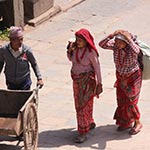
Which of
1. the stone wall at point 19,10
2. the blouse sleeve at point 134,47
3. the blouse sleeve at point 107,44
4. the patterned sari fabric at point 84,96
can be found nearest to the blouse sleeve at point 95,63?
the patterned sari fabric at point 84,96

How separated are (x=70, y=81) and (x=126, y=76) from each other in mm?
2572

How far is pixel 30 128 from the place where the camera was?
7.44m

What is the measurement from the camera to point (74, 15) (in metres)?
14.3

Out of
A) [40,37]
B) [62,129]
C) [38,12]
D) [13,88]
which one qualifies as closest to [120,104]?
[62,129]

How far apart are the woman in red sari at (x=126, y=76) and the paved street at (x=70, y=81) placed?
20 centimetres

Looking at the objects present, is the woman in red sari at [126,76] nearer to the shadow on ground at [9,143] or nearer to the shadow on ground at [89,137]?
the shadow on ground at [89,137]

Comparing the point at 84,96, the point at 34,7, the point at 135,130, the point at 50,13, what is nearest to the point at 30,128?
the point at 84,96

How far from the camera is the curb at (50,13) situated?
13711 mm

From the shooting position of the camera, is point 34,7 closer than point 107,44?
No

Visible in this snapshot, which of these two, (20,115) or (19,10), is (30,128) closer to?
(20,115)

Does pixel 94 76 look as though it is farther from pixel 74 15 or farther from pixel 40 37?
pixel 74 15

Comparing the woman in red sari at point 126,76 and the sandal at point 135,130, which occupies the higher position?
the woman in red sari at point 126,76

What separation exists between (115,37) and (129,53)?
290 millimetres

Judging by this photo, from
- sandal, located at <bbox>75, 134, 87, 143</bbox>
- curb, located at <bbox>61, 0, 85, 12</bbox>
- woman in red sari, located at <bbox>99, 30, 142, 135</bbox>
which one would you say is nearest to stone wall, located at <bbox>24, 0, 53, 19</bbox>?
curb, located at <bbox>61, 0, 85, 12</bbox>
